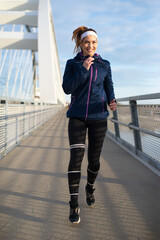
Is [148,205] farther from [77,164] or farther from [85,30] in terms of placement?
[85,30]

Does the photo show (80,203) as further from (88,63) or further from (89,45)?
(89,45)

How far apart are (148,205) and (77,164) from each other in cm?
82

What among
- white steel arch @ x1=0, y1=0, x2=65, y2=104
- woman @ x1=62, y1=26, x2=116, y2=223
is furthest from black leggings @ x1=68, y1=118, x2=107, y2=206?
white steel arch @ x1=0, y1=0, x2=65, y2=104

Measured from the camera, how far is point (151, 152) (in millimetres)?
3273

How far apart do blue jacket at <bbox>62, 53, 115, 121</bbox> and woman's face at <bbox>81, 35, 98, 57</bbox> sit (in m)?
0.04

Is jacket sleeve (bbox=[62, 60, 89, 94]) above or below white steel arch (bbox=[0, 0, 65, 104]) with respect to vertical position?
below

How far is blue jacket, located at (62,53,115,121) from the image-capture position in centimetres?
174

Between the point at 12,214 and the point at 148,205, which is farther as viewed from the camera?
the point at 148,205

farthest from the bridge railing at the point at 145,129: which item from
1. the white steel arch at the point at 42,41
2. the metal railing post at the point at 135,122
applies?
the white steel arch at the point at 42,41

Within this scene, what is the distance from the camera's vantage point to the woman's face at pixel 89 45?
184cm

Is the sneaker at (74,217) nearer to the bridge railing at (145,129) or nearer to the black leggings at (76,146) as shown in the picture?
the black leggings at (76,146)

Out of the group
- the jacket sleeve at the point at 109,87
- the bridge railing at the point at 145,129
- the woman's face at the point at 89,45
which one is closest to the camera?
the woman's face at the point at 89,45

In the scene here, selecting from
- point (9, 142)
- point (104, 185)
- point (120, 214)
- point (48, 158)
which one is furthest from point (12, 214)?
point (9, 142)

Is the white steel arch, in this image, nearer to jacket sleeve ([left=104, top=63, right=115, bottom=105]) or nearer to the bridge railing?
the bridge railing
